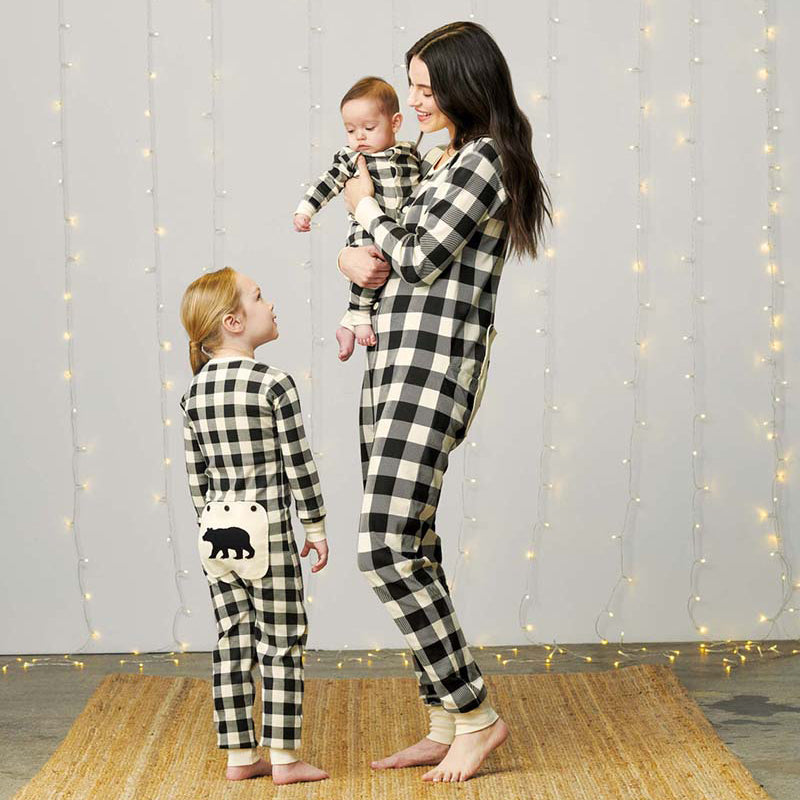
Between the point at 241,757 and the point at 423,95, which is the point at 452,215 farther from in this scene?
the point at 241,757

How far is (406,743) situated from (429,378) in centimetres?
84

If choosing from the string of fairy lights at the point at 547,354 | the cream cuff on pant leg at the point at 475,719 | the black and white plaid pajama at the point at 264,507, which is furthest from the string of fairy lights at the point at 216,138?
the cream cuff on pant leg at the point at 475,719

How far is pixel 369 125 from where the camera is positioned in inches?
92.0

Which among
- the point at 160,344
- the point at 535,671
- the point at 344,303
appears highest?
the point at 344,303

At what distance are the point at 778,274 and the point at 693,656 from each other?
112 centimetres

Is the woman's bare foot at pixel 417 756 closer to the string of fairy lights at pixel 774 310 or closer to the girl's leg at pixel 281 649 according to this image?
the girl's leg at pixel 281 649

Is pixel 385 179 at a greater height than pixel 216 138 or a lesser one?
lesser

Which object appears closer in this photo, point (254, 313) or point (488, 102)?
point (488, 102)

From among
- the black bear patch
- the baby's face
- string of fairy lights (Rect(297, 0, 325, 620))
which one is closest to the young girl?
the black bear patch

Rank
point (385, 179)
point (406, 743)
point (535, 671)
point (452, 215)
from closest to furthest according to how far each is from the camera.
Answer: point (452, 215)
point (385, 179)
point (406, 743)
point (535, 671)

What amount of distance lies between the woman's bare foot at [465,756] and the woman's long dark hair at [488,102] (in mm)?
932

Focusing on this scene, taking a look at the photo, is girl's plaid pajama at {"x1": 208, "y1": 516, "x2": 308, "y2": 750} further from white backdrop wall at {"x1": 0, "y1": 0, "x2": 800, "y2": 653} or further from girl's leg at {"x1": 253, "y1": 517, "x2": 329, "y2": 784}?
white backdrop wall at {"x1": 0, "y1": 0, "x2": 800, "y2": 653}

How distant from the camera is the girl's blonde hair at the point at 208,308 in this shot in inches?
88.1

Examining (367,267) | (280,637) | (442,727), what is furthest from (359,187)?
(442,727)
